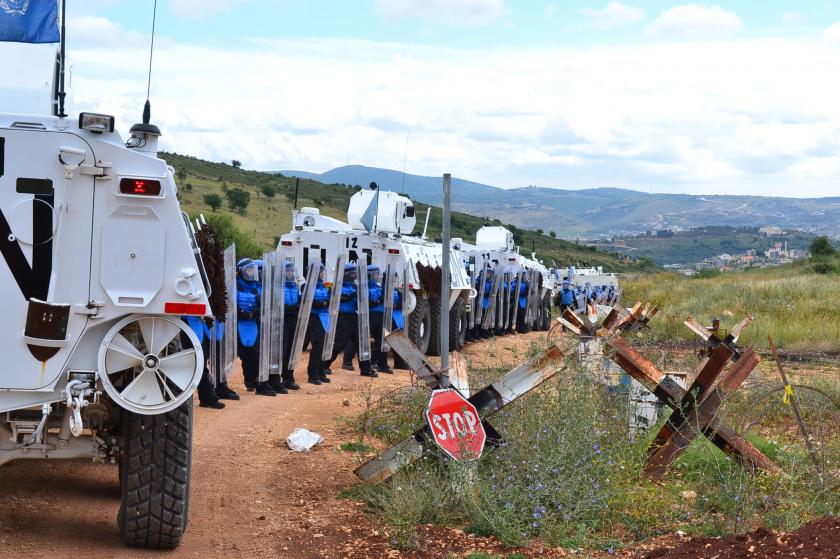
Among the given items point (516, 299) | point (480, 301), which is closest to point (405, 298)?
point (480, 301)

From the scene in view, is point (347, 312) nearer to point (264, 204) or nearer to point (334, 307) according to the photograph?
point (334, 307)

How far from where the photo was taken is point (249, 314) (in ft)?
43.8

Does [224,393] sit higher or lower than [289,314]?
lower

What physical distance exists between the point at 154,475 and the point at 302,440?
3766mm

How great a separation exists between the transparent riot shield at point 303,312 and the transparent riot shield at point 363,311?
1.64 meters

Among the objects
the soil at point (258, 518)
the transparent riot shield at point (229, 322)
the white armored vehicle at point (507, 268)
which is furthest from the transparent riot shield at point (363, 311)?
the white armored vehicle at point (507, 268)

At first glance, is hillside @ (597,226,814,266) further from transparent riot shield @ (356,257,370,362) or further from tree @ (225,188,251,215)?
transparent riot shield @ (356,257,370,362)

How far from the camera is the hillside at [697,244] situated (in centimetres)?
13375

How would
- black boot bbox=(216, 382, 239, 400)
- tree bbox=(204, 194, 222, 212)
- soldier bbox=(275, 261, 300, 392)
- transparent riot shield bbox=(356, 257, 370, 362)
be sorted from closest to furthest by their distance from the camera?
black boot bbox=(216, 382, 239, 400) → soldier bbox=(275, 261, 300, 392) → transparent riot shield bbox=(356, 257, 370, 362) → tree bbox=(204, 194, 222, 212)

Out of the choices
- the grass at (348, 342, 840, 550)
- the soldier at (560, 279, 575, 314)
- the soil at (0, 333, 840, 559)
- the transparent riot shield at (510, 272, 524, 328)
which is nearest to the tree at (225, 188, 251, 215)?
the soldier at (560, 279, 575, 314)

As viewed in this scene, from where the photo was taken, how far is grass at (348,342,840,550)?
6.95 metres

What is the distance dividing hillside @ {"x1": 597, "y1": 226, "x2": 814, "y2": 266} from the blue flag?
12043 cm

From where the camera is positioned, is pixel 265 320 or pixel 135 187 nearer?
pixel 135 187

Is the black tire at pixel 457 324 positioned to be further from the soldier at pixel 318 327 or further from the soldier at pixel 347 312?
the soldier at pixel 318 327
